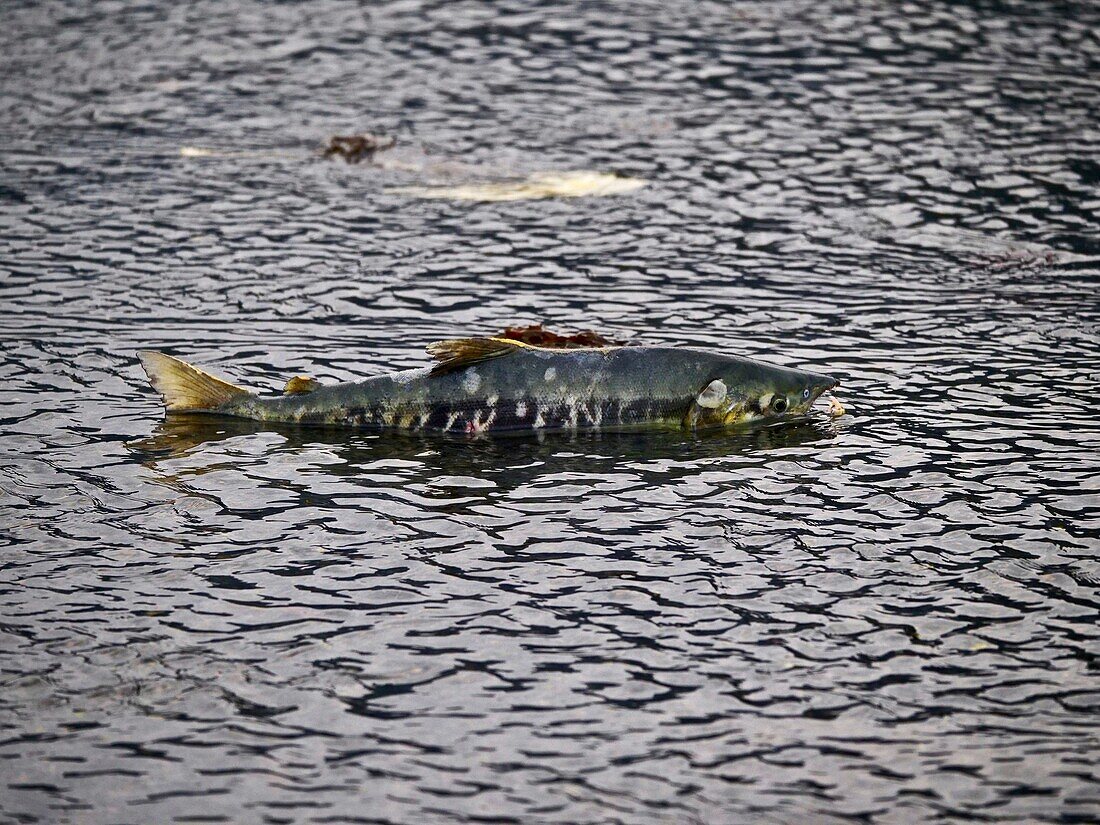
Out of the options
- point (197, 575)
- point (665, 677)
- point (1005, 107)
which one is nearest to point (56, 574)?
point (197, 575)

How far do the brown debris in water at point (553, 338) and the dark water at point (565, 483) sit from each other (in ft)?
4.20

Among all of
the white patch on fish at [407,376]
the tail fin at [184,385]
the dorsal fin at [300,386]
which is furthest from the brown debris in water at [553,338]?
the tail fin at [184,385]

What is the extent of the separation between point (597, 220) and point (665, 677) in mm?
10652

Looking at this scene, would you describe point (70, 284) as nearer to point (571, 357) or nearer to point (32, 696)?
point (571, 357)

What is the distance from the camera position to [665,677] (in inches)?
353

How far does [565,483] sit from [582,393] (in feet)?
3.63

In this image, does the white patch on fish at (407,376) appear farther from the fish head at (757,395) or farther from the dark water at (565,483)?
the fish head at (757,395)

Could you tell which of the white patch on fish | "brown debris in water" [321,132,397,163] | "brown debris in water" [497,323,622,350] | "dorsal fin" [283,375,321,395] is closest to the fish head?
"brown debris in water" [497,323,622,350]

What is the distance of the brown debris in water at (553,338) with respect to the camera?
44.6 ft

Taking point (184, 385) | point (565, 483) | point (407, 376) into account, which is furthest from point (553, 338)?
point (184, 385)

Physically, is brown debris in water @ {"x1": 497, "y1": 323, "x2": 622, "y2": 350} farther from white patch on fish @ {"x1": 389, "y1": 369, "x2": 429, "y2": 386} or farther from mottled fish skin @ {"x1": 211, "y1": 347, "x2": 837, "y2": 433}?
white patch on fish @ {"x1": 389, "y1": 369, "x2": 429, "y2": 386}

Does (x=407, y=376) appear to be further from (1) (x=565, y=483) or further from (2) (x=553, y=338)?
(1) (x=565, y=483)

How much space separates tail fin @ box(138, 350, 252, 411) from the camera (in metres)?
12.8

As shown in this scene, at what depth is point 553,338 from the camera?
13.6m
